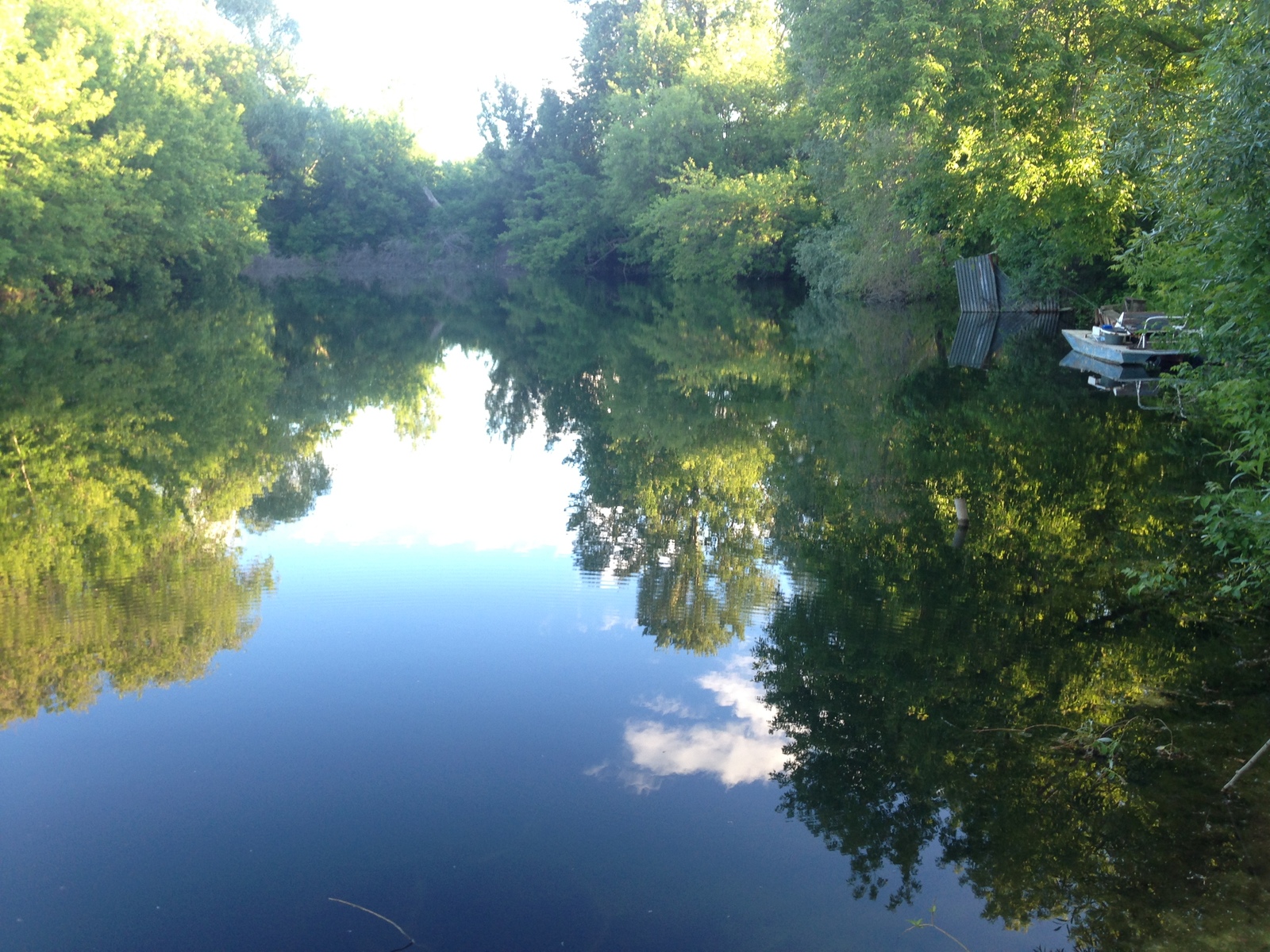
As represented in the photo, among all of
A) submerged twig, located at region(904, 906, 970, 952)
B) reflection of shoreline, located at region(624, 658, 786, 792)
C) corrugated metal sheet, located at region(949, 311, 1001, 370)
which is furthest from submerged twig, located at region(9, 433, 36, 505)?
corrugated metal sheet, located at region(949, 311, 1001, 370)

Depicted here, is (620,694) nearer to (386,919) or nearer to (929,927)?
(386,919)

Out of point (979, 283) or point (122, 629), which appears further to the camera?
point (979, 283)

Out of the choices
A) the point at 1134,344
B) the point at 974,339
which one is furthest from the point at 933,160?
the point at 1134,344

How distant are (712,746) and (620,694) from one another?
0.82m

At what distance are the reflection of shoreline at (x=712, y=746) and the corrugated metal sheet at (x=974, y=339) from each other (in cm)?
1480

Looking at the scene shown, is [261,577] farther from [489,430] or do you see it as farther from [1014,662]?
[489,430]

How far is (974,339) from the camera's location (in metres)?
24.4

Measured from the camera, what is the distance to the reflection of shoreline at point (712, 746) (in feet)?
17.5

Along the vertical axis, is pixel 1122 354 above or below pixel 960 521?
above

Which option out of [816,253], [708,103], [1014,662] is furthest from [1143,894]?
[708,103]

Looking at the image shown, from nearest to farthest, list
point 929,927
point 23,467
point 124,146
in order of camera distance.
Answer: point 929,927, point 23,467, point 124,146

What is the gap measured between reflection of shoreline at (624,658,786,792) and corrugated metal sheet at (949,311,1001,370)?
14.8 meters

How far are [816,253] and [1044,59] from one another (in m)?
19.6

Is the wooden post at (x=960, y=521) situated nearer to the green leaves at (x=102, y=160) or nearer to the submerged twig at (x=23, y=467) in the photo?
the submerged twig at (x=23, y=467)
